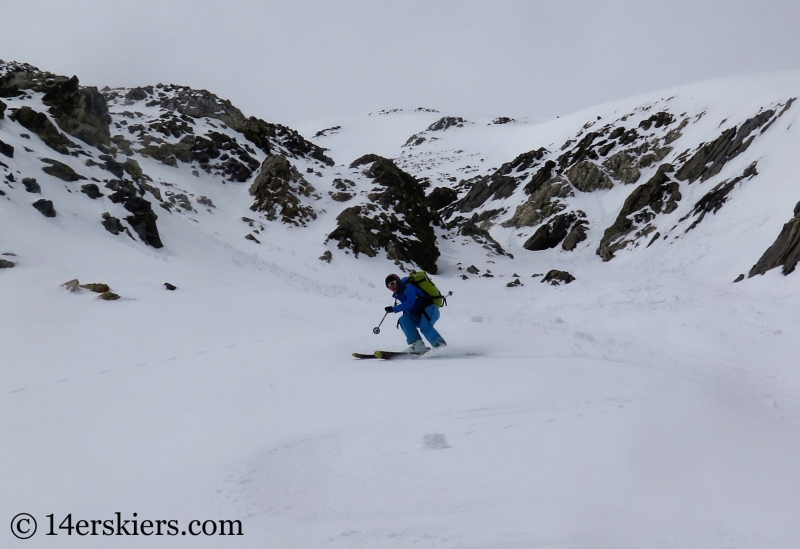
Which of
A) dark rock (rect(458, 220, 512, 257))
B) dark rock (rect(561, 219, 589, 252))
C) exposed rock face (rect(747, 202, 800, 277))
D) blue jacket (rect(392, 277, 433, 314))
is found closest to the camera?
blue jacket (rect(392, 277, 433, 314))

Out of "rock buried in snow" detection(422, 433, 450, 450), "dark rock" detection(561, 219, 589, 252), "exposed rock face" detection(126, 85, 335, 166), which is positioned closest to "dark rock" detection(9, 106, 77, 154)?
"exposed rock face" detection(126, 85, 335, 166)

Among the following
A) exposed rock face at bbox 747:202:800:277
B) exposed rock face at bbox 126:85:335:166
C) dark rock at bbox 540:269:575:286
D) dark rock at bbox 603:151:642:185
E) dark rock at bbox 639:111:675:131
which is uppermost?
exposed rock face at bbox 126:85:335:166

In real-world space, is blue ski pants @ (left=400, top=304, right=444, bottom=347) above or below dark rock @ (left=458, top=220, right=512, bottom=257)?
below

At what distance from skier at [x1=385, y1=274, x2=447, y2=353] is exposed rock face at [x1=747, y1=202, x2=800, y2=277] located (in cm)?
1430

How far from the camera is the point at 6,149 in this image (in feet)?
51.0

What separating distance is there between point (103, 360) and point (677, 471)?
21.4 feet

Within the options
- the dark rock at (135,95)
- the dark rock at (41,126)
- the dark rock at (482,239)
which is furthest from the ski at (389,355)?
the dark rock at (135,95)

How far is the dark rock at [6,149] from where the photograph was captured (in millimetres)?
15333

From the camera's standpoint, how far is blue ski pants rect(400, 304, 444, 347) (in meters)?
7.23

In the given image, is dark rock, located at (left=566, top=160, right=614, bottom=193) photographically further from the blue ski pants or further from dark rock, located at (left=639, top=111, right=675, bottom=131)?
the blue ski pants

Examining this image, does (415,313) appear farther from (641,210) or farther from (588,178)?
(588,178)

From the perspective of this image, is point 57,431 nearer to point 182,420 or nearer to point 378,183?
point 182,420

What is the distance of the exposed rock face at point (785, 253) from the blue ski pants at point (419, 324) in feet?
46.8

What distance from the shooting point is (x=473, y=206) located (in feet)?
179
